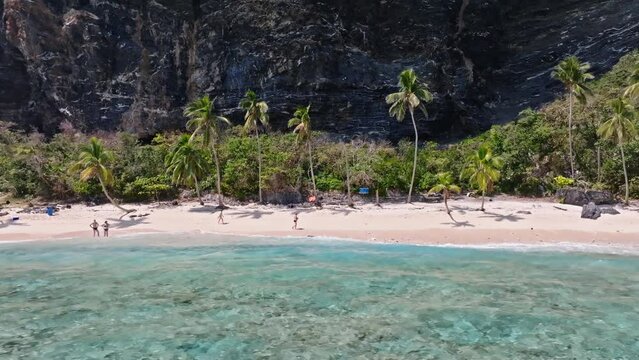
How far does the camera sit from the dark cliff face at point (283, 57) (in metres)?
58.4

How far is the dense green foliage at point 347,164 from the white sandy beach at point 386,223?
358cm

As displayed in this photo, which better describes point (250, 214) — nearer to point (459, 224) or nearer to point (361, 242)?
point (361, 242)

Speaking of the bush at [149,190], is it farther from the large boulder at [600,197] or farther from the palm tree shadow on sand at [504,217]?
the large boulder at [600,197]

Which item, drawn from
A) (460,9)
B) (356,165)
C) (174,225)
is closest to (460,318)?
(174,225)

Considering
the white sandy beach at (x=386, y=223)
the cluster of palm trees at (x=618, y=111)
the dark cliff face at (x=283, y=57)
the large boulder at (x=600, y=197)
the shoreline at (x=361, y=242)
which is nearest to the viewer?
the shoreline at (x=361, y=242)

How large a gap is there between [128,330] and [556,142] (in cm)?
4278

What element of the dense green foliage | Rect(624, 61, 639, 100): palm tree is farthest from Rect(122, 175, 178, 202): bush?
Rect(624, 61, 639, 100): palm tree

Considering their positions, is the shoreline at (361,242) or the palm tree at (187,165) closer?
the shoreline at (361,242)

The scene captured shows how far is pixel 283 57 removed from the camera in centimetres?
5797

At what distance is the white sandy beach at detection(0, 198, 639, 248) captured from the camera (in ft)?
87.7

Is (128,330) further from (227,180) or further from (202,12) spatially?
(202,12)

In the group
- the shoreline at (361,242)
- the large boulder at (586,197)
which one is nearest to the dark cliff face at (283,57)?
the large boulder at (586,197)

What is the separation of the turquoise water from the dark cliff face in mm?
38690

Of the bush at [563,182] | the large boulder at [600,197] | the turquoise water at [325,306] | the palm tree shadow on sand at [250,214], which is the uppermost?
the bush at [563,182]
